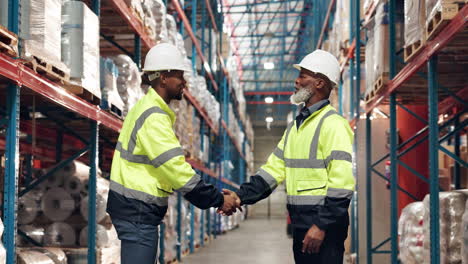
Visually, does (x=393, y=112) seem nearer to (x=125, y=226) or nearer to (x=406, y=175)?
(x=406, y=175)

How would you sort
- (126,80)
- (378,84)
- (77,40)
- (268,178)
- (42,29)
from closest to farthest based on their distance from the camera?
1. (268,178)
2. (42,29)
3. (77,40)
4. (126,80)
5. (378,84)

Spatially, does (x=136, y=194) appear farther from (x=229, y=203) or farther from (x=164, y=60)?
(x=164, y=60)

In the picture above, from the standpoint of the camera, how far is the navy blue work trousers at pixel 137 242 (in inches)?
141

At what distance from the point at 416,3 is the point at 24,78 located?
3547 millimetres

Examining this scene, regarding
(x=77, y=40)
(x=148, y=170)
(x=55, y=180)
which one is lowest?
(x=55, y=180)

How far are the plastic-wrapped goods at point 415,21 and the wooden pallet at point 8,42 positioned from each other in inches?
134

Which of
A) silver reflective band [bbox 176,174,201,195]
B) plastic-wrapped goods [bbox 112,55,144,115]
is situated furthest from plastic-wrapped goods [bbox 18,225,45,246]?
silver reflective band [bbox 176,174,201,195]

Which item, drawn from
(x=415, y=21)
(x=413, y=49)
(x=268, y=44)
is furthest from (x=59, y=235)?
(x=268, y=44)

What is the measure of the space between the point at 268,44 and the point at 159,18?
2152cm

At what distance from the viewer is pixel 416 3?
5676mm

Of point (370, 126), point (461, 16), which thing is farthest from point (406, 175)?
point (461, 16)

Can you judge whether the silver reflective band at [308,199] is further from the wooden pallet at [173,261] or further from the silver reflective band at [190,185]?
the wooden pallet at [173,261]

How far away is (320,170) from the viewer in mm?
3676

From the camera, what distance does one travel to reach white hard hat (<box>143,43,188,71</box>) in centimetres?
397
